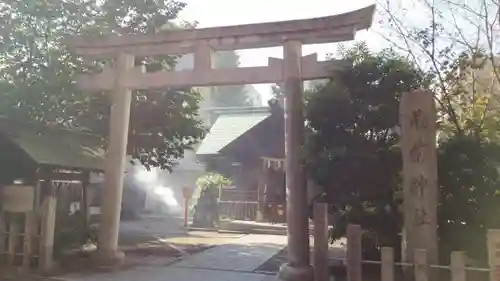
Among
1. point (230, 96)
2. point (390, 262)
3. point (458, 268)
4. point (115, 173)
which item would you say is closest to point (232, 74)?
point (115, 173)

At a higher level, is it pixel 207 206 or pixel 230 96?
pixel 230 96

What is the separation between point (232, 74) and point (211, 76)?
1.55ft

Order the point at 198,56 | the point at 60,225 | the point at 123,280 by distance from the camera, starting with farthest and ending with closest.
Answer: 1. the point at 60,225
2. the point at 198,56
3. the point at 123,280

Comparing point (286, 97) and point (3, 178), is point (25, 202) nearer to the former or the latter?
point (3, 178)

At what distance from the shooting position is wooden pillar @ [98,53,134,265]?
10.8 meters

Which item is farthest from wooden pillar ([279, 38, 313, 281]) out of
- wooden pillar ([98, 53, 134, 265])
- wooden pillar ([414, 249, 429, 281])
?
wooden pillar ([98, 53, 134, 265])

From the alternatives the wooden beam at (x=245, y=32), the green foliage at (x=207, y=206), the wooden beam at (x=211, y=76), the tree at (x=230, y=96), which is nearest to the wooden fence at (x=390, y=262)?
the wooden beam at (x=211, y=76)

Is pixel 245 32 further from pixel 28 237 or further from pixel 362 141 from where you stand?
pixel 28 237

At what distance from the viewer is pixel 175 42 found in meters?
10.9

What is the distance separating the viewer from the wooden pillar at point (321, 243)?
7.91 metres

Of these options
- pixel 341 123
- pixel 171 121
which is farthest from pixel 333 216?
pixel 171 121

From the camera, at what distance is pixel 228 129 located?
3083cm

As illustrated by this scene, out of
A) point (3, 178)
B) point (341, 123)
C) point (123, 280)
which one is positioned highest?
point (341, 123)

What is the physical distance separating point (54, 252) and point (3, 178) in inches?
83.8
